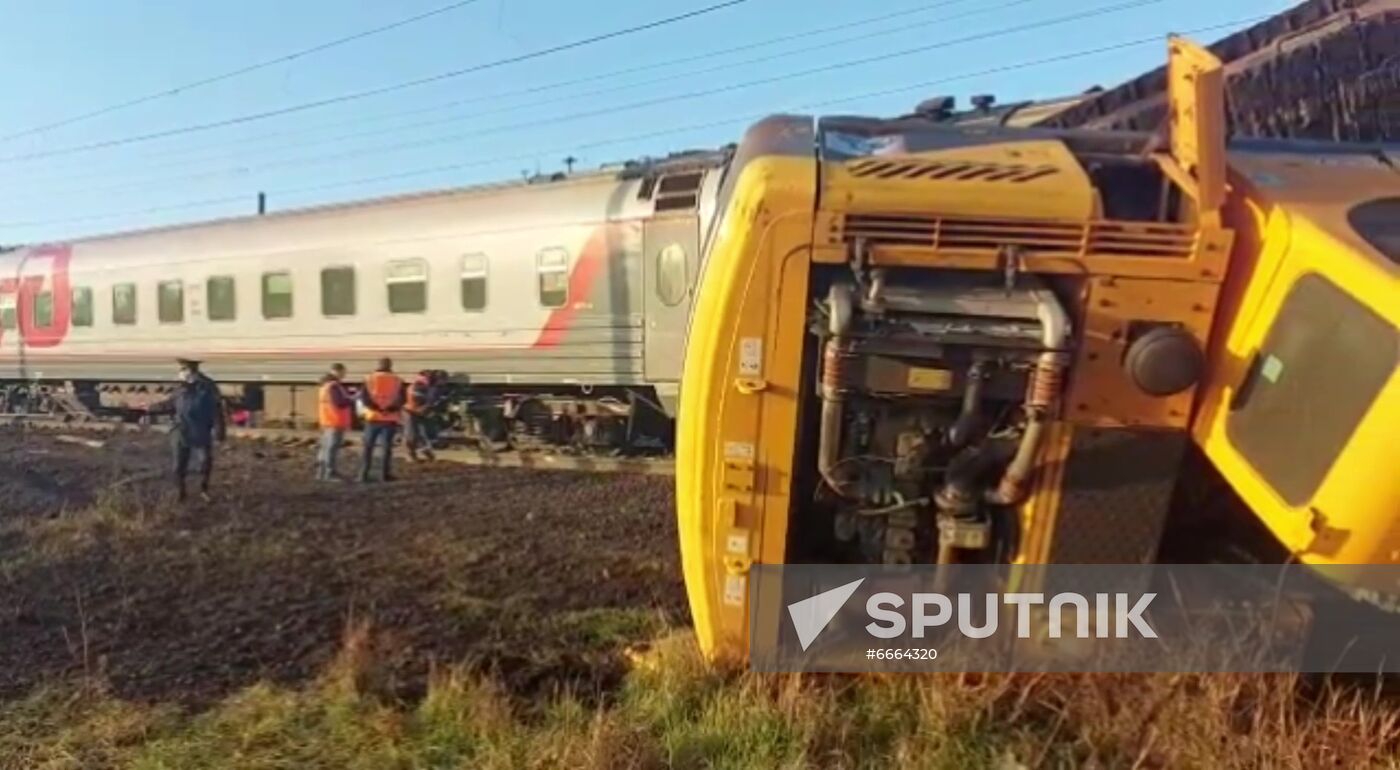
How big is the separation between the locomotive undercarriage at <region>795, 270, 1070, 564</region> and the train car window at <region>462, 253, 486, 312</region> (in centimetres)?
1018

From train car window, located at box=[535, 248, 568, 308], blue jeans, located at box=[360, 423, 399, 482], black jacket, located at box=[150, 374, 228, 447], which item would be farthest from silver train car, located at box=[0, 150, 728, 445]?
black jacket, located at box=[150, 374, 228, 447]

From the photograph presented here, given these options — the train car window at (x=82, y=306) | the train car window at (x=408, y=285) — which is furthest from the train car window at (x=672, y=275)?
the train car window at (x=82, y=306)

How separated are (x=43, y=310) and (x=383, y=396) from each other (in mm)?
11587

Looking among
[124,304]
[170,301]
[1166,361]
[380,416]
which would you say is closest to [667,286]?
[380,416]

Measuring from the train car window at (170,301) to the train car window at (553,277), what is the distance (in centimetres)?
730

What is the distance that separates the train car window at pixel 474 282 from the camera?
45.5ft

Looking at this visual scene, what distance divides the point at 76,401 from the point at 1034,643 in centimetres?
2108

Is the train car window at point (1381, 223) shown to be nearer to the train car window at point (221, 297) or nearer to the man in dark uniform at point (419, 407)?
the man in dark uniform at point (419, 407)

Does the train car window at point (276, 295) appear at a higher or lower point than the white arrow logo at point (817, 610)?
higher

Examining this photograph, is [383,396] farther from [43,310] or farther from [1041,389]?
[43,310]

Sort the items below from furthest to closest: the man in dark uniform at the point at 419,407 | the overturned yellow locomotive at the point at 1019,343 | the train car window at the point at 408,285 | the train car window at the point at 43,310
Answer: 1. the train car window at the point at 43,310
2. the train car window at the point at 408,285
3. the man in dark uniform at the point at 419,407
4. the overturned yellow locomotive at the point at 1019,343

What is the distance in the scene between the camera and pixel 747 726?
4027 millimetres

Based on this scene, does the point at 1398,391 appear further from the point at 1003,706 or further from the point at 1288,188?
the point at 1003,706

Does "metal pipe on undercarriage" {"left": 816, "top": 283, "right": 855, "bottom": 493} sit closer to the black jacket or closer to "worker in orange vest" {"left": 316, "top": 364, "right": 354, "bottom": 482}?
the black jacket
